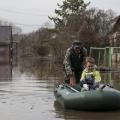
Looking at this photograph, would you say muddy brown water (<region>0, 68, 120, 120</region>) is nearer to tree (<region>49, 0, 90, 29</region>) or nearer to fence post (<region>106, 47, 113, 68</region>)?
fence post (<region>106, 47, 113, 68</region>)

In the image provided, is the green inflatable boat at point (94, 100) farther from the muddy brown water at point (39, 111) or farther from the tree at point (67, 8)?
the tree at point (67, 8)

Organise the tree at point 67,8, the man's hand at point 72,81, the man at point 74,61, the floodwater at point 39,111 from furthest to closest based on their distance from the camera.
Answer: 1. the tree at point 67,8
2. the man's hand at point 72,81
3. the man at point 74,61
4. the floodwater at point 39,111

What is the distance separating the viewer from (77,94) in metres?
13.4

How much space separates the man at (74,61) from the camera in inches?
606

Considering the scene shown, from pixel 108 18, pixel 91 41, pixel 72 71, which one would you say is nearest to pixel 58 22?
pixel 108 18

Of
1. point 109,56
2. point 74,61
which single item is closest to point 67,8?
point 109,56

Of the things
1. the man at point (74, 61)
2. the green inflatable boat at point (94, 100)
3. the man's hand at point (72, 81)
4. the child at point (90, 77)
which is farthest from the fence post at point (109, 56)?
the green inflatable boat at point (94, 100)

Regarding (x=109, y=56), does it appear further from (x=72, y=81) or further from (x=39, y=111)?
(x=39, y=111)

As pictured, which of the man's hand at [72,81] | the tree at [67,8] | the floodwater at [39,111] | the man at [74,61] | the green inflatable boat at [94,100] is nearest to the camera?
the floodwater at [39,111]

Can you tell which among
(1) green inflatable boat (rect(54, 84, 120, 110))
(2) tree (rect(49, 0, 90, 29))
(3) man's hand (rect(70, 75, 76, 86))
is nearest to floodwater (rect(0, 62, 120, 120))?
(1) green inflatable boat (rect(54, 84, 120, 110))

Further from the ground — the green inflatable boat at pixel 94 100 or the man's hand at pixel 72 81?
the man's hand at pixel 72 81

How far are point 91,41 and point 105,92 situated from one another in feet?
165

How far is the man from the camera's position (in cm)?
1540

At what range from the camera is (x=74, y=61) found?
15.9 metres
